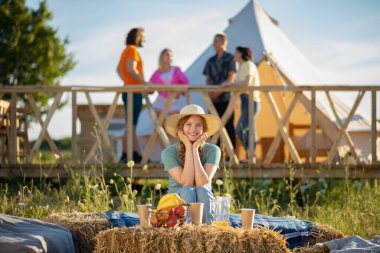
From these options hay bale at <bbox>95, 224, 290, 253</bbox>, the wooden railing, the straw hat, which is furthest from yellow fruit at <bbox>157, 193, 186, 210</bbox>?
the wooden railing

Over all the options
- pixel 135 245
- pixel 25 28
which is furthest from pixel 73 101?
pixel 25 28

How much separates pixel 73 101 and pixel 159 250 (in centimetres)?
499

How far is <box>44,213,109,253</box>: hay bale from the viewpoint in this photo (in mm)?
4680

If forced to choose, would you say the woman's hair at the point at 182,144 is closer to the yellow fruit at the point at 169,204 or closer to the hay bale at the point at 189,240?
the yellow fruit at the point at 169,204

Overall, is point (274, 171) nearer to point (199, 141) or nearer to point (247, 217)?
point (199, 141)

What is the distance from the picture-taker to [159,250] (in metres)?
3.78

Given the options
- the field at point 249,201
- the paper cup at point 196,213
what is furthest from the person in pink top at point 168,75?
the paper cup at point 196,213

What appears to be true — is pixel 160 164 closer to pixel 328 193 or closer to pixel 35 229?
pixel 328 193

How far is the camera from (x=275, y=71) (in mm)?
10305

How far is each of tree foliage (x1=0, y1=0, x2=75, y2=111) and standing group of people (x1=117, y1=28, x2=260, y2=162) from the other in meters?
15.0

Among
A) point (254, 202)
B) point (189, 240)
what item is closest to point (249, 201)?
point (254, 202)

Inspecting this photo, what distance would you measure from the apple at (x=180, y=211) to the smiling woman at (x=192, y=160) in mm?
566

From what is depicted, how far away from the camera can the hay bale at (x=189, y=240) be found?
3.77 metres

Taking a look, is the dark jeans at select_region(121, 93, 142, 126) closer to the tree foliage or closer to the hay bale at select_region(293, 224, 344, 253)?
the hay bale at select_region(293, 224, 344, 253)
